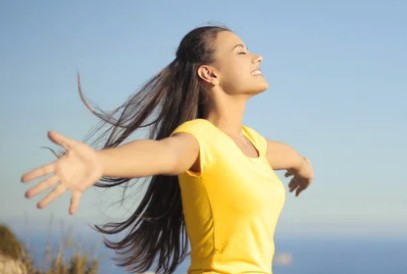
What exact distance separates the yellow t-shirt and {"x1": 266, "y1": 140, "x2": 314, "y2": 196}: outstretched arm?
40.0 inches

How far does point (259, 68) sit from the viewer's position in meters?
3.69

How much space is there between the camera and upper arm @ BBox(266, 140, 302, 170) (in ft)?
14.5

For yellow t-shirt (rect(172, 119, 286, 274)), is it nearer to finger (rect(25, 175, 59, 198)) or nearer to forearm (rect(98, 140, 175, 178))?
forearm (rect(98, 140, 175, 178))

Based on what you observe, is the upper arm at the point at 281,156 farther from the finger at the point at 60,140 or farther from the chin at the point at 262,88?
the finger at the point at 60,140

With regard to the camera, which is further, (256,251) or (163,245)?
(163,245)

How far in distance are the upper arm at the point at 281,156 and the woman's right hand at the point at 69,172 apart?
6.50 ft

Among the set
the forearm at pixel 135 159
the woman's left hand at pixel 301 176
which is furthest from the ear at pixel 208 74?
the woman's left hand at pixel 301 176

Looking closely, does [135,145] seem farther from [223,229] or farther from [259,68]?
[259,68]

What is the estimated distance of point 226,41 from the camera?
3709mm

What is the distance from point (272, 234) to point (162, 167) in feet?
2.58

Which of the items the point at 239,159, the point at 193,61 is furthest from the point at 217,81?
the point at 239,159

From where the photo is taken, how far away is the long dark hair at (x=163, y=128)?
373 cm

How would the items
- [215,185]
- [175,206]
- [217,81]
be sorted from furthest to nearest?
1. [175,206]
2. [217,81]
3. [215,185]

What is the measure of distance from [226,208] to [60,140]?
3.55 feet
